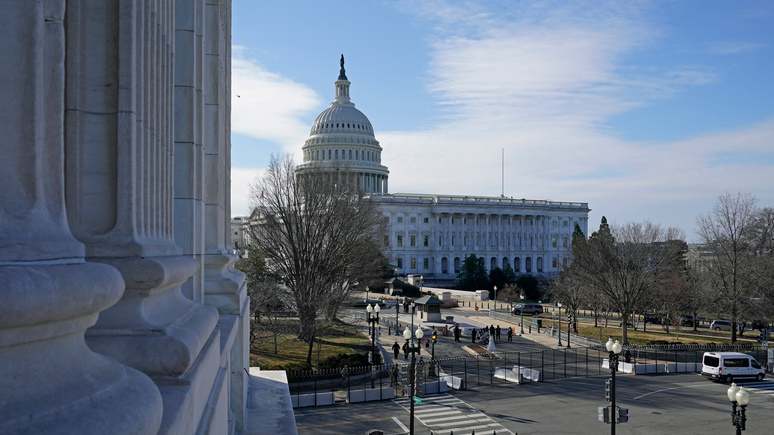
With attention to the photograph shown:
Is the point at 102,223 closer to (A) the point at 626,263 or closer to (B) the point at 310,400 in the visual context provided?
(B) the point at 310,400

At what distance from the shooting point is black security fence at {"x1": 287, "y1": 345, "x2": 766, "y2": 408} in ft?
90.7

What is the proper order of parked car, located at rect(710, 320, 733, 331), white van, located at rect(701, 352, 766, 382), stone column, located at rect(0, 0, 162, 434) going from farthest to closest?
1. parked car, located at rect(710, 320, 733, 331)
2. white van, located at rect(701, 352, 766, 382)
3. stone column, located at rect(0, 0, 162, 434)

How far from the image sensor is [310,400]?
25.2m

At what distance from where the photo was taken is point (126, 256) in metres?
3.72

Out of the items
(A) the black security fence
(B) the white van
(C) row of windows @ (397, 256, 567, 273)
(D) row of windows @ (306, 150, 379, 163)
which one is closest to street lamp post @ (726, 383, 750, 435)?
(A) the black security fence

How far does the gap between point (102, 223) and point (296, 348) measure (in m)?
33.3

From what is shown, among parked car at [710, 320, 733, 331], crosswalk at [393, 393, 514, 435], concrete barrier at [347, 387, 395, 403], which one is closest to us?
crosswalk at [393, 393, 514, 435]

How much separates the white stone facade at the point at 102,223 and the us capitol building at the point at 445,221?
10103 centimetres

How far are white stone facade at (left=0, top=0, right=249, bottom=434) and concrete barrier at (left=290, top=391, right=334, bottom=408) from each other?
19485mm

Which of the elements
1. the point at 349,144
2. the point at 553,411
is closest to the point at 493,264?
the point at 349,144

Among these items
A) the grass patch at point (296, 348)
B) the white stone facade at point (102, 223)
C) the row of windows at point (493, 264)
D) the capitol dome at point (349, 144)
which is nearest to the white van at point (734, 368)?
the grass patch at point (296, 348)

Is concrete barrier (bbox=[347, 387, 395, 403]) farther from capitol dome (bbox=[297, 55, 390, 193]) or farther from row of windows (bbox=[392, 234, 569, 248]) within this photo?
capitol dome (bbox=[297, 55, 390, 193])

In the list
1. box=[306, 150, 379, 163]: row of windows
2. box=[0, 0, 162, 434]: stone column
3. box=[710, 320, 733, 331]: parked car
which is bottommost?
box=[710, 320, 733, 331]: parked car

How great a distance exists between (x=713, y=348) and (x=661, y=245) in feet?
53.2
